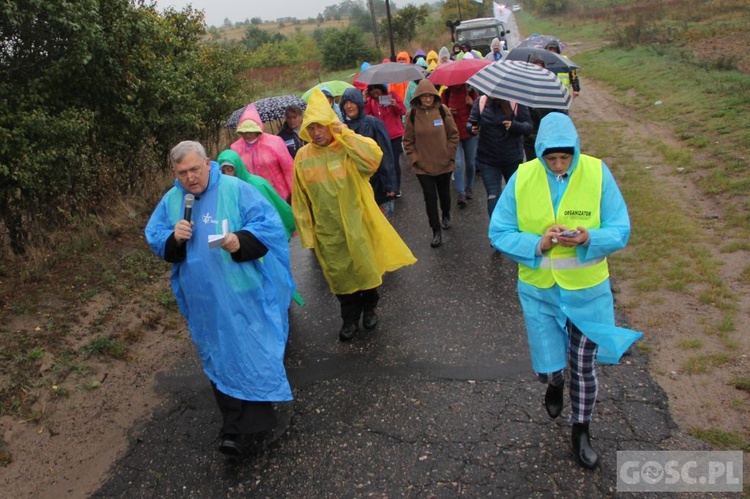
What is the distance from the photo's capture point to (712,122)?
991cm

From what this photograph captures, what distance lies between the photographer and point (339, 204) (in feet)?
14.9

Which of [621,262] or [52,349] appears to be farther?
[621,262]

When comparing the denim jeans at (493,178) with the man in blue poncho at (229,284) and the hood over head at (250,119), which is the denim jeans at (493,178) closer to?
the hood over head at (250,119)

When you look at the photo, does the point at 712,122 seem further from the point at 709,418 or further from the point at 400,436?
the point at 400,436

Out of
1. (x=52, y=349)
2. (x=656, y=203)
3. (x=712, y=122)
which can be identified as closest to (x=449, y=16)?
(x=712, y=122)

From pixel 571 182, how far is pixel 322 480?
7.01 feet

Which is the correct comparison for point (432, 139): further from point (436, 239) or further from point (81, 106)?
point (81, 106)

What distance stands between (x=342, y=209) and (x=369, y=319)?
1.04m

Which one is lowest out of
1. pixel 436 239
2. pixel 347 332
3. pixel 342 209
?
pixel 347 332

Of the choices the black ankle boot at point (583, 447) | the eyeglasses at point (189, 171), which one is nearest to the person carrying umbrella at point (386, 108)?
the eyeglasses at point (189, 171)

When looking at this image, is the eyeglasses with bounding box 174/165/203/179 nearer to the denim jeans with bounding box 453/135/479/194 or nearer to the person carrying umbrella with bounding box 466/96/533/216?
the person carrying umbrella with bounding box 466/96/533/216

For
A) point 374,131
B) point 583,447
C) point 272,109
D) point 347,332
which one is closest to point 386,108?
point 272,109

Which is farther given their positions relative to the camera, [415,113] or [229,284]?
[415,113]

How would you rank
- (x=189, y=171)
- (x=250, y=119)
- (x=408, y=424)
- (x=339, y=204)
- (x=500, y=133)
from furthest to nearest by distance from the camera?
(x=500, y=133) → (x=250, y=119) → (x=339, y=204) → (x=408, y=424) → (x=189, y=171)
